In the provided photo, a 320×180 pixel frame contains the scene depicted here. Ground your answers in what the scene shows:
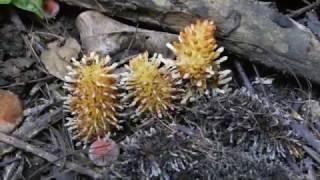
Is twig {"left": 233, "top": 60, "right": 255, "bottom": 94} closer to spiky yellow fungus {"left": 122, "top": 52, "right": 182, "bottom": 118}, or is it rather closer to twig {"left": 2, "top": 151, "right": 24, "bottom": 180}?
spiky yellow fungus {"left": 122, "top": 52, "right": 182, "bottom": 118}

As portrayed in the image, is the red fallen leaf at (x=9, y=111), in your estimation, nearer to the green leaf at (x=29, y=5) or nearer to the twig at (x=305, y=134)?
the green leaf at (x=29, y=5)

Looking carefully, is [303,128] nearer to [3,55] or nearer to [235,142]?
[235,142]

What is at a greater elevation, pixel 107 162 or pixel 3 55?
pixel 3 55

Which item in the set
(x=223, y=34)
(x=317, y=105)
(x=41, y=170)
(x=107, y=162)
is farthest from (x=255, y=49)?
(x=41, y=170)

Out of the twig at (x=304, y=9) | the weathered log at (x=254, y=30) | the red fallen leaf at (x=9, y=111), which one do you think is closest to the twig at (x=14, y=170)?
the red fallen leaf at (x=9, y=111)

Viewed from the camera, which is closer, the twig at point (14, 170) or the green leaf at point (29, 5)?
the twig at point (14, 170)

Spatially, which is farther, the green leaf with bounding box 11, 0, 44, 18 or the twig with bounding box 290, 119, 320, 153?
the green leaf with bounding box 11, 0, 44, 18

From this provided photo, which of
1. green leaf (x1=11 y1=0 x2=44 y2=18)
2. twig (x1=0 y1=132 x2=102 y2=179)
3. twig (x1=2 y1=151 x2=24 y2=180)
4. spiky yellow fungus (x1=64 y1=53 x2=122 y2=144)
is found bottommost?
twig (x1=2 y1=151 x2=24 y2=180)

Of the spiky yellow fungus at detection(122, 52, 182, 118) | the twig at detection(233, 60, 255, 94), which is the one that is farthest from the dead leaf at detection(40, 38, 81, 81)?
the twig at detection(233, 60, 255, 94)
